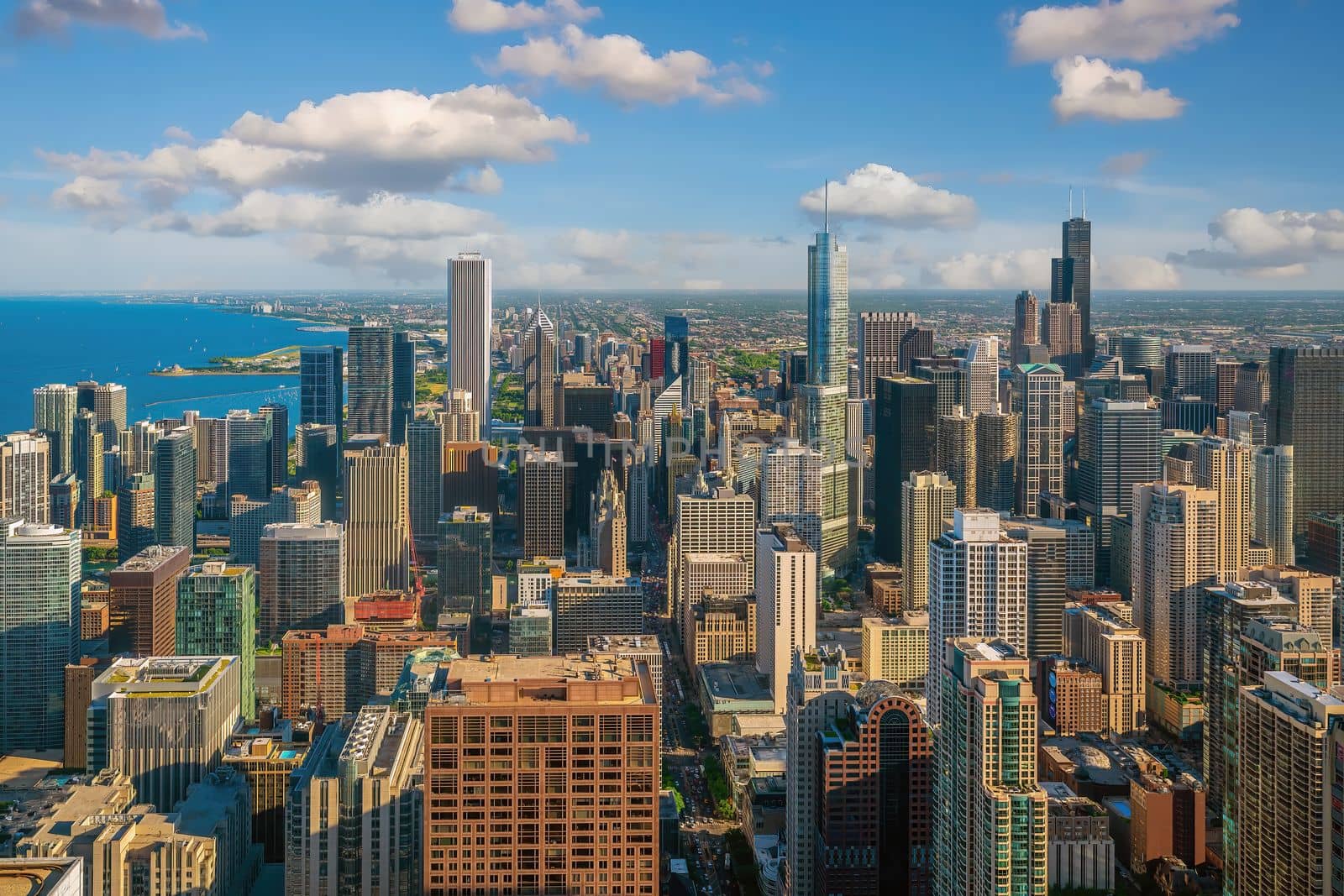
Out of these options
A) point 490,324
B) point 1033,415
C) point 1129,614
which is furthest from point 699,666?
point 490,324

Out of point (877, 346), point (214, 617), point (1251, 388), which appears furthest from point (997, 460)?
point (214, 617)

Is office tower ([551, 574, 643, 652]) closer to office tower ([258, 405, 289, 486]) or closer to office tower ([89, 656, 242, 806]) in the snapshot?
office tower ([89, 656, 242, 806])

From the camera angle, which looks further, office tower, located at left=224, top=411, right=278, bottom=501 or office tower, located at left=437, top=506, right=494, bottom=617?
office tower, located at left=224, top=411, right=278, bottom=501

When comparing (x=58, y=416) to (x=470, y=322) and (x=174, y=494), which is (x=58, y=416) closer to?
(x=174, y=494)

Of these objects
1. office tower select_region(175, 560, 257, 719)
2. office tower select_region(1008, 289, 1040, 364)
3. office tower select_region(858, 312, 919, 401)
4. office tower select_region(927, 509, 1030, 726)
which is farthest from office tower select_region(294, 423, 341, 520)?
office tower select_region(927, 509, 1030, 726)

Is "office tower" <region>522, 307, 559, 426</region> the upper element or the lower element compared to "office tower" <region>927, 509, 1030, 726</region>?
upper

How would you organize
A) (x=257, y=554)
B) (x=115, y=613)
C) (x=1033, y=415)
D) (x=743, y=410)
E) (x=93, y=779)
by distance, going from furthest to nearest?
(x=743, y=410), (x=1033, y=415), (x=257, y=554), (x=115, y=613), (x=93, y=779)

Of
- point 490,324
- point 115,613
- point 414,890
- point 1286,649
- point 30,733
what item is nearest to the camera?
point 414,890

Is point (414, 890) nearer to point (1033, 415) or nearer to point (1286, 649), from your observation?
point (1286, 649)
